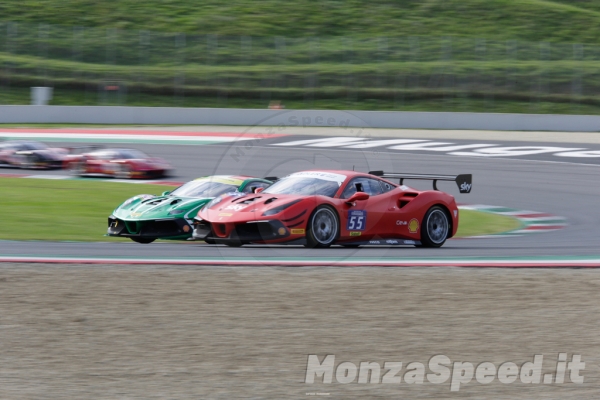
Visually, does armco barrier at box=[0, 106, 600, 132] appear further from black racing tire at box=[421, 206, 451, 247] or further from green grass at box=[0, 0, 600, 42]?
black racing tire at box=[421, 206, 451, 247]

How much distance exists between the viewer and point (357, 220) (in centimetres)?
998

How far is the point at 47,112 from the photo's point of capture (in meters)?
28.6

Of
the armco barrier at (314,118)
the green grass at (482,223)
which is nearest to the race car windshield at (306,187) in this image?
the green grass at (482,223)

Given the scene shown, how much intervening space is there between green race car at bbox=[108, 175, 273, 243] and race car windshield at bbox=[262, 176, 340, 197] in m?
0.65

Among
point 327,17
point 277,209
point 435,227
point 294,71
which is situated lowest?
point 435,227

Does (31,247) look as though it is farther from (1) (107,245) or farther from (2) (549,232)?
(2) (549,232)

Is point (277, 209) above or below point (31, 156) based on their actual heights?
above

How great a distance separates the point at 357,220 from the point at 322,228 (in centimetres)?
46

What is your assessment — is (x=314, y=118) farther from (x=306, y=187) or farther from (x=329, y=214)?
(x=329, y=214)

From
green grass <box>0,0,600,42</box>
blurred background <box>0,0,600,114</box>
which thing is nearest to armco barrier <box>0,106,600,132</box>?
blurred background <box>0,0,600,114</box>

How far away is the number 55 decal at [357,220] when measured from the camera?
9922 millimetres

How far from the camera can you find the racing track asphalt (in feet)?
32.4

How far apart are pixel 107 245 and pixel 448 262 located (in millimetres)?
4206

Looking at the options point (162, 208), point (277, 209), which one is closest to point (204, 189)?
point (162, 208)
